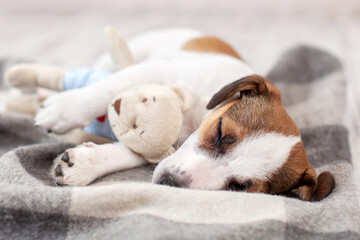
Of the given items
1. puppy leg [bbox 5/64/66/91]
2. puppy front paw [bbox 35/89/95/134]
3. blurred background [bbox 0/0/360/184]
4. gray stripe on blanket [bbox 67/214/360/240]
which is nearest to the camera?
gray stripe on blanket [bbox 67/214/360/240]

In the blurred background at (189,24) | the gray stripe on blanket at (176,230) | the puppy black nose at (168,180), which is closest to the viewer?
the gray stripe on blanket at (176,230)

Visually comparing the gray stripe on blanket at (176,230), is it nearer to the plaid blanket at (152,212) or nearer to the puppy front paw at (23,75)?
the plaid blanket at (152,212)

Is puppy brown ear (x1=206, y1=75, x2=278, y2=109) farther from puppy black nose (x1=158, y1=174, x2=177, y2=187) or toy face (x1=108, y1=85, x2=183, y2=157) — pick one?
puppy black nose (x1=158, y1=174, x2=177, y2=187)

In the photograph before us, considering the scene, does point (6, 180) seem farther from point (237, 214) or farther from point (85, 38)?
point (85, 38)

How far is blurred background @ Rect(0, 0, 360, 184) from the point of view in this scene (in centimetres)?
350

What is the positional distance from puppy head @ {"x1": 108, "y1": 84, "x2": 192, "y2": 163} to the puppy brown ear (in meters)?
0.16

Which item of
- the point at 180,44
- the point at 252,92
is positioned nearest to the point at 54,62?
the point at 180,44

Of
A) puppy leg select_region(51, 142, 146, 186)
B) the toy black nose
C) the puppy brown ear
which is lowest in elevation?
puppy leg select_region(51, 142, 146, 186)

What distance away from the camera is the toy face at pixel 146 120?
5.24 feet

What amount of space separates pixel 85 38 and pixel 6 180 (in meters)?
2.58

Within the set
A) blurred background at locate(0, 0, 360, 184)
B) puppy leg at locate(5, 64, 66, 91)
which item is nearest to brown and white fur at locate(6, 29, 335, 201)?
puppy leg at locate(5, 64, 66, 91)

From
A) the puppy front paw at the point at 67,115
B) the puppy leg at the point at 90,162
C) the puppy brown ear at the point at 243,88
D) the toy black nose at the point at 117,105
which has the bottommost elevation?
the puppy leg at the point at 90,162

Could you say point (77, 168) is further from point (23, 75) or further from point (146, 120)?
point (23, 75)

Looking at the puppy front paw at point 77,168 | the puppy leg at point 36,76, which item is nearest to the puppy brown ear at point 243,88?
the puppy front paw at point 77,168
